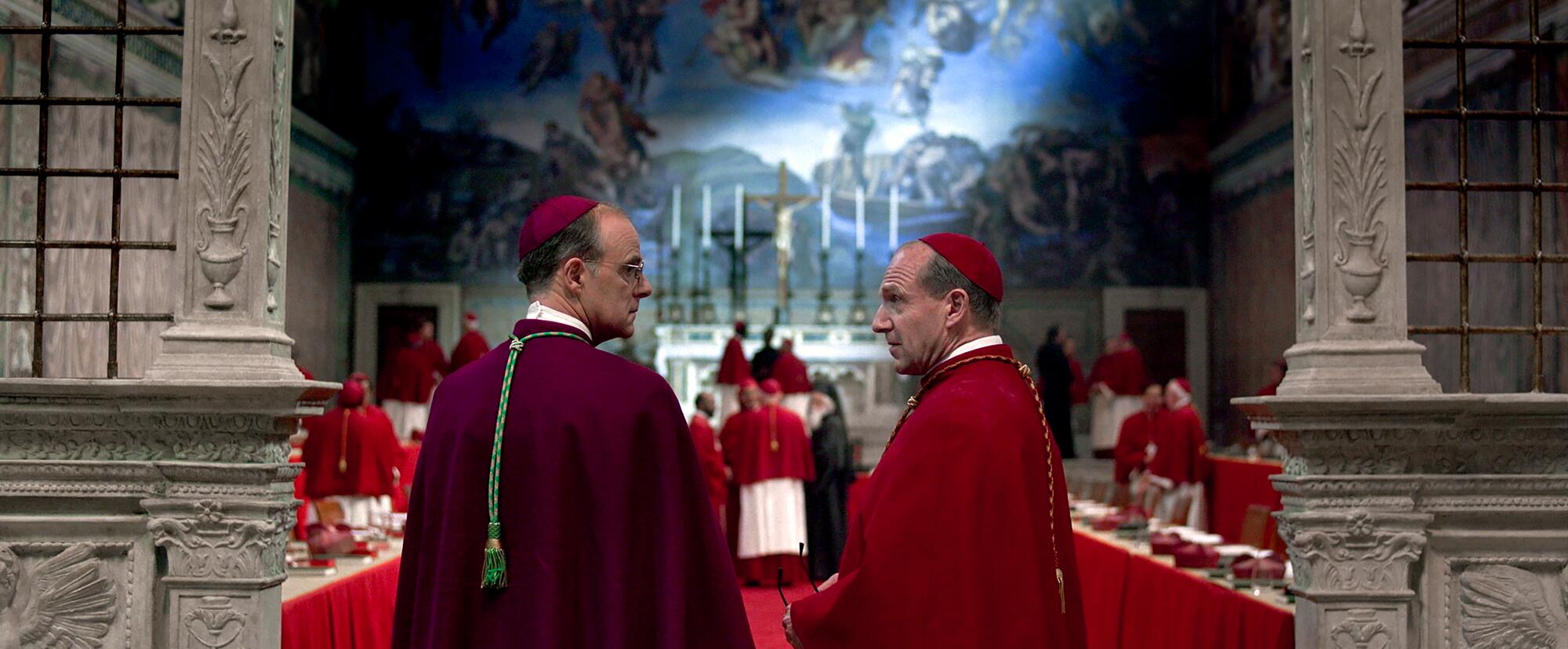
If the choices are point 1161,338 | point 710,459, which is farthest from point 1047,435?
point 1161,338

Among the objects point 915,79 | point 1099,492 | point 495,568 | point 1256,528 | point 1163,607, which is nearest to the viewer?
point 495,568

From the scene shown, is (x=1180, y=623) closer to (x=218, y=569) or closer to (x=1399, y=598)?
(x=1399, y=598)

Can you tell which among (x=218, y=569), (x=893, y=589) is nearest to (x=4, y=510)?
(x=218, y=569)

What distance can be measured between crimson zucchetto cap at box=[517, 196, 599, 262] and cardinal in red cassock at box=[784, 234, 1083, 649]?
1.01 m

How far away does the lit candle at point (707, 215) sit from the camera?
22.1m

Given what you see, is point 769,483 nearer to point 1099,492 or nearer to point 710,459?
point 710,459

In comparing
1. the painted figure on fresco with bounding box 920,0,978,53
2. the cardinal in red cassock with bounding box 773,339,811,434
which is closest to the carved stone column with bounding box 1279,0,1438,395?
the cardinal in red cassock with bounding box 773,339,811,434

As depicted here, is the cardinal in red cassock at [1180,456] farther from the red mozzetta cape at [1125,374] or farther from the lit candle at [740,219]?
the lit candle at [740,219]

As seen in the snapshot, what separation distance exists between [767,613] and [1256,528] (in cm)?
393

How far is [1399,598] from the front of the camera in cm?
487

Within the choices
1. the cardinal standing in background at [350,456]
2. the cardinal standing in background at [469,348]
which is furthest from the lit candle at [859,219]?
the cardinal standing in background at [350,456]

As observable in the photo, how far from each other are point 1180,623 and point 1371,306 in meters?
2.24

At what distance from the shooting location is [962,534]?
11.4 ft

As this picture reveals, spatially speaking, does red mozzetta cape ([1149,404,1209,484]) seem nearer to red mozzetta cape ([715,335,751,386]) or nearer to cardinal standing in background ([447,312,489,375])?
red mozzetta cape ([715,335,751,386])
